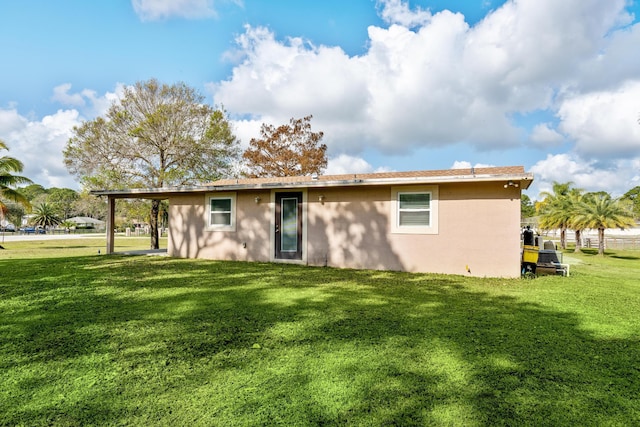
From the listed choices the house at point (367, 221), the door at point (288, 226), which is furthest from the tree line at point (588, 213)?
the door at point (288, 226)

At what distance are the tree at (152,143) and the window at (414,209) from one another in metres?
12.5

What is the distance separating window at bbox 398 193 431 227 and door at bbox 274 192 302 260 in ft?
9.99

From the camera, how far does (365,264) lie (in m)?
9.48

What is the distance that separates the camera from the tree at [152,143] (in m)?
17.3

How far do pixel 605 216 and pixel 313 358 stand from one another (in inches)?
955

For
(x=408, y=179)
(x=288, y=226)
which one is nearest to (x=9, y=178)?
(x=288, y=226)

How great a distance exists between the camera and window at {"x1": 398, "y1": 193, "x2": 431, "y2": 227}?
29.2ft

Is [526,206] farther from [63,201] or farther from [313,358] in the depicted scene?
[63,201]

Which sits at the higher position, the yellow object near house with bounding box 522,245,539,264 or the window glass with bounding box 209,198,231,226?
the window glass with bounding box 209,198,231,226

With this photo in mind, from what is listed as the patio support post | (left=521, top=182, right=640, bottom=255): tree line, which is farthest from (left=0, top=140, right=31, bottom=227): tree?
(left=521, top=182, right=640, bottom=255): tree line

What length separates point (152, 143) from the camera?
17656 millimetres

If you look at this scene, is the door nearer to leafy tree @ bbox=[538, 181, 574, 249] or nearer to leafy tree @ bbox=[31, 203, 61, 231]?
leafy tree @ bbox=[538, 181, 574, 249]

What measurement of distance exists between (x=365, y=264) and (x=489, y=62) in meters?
10.6

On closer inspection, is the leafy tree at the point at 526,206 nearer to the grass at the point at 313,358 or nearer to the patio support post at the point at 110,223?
the grass at the point at 313,358
